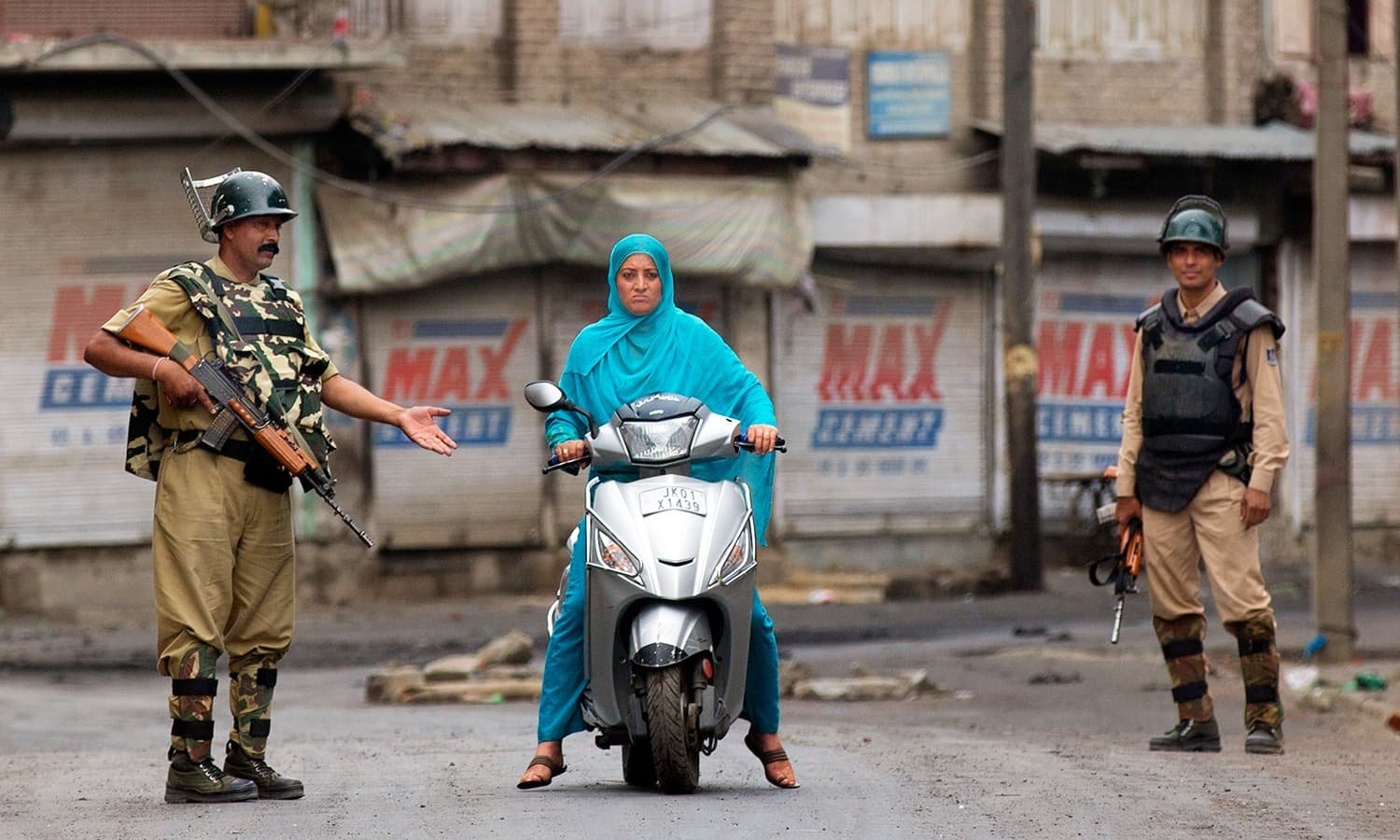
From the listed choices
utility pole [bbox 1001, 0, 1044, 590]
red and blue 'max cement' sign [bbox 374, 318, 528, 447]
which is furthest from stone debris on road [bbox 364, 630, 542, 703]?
utility pole [bbox 1001, 0, 1044, 590]

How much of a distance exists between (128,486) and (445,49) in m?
4.59

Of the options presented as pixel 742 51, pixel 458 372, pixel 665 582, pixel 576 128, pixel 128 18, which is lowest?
pixel 458 372

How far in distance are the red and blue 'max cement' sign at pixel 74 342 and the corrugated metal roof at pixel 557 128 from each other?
239 centimetres

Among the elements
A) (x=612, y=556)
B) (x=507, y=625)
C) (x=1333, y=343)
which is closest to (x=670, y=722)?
(x=612, y=556)

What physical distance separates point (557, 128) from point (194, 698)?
12606 mm

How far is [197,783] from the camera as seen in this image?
23.1 feet

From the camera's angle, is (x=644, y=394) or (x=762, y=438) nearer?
(x=762, y=438)

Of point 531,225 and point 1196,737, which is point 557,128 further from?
point 1196,737

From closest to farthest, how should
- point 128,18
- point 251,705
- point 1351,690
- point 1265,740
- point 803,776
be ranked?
point 251,705, point 803,776, point 1265,740, point 1351,690, point 128,18

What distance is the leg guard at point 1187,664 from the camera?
29.2 ft

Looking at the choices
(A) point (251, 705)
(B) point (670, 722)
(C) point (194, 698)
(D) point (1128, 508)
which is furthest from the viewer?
(D) point (1128, 508)

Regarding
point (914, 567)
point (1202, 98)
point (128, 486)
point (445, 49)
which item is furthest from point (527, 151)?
point (1202, 98)

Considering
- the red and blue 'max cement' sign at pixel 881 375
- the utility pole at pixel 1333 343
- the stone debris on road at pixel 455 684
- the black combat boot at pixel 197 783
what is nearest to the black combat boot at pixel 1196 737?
the black combat boot at pixel 197 783

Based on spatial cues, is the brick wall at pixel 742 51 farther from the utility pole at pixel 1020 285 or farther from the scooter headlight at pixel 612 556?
the scooter headlight at pixel 612 556
